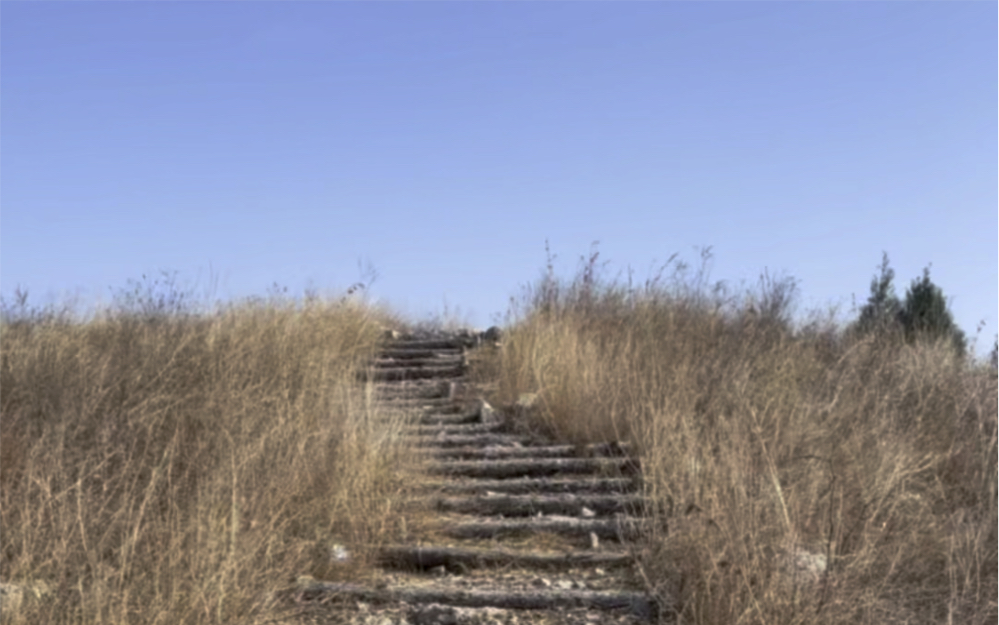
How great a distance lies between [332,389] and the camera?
6812mm

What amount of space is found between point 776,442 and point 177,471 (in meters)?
3.42

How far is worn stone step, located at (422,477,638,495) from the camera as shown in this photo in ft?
19.0

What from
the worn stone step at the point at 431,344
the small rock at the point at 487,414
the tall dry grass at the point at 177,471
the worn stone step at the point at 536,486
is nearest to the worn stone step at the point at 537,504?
the worn stone step at the point at 536,486

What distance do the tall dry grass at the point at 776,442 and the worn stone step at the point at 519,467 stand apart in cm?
40

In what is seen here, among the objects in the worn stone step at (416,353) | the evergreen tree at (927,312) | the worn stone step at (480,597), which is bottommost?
the worn stone step at (480,597)

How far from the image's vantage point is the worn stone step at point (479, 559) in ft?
15.5

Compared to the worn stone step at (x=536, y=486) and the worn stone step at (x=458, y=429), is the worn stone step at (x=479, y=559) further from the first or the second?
the worn stone step at (x=458, y=429)

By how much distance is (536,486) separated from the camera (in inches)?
231

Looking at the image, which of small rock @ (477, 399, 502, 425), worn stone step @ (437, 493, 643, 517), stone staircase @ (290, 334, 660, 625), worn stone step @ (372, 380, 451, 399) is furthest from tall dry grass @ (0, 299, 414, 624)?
small rock @ (477, 399, 502, 425)

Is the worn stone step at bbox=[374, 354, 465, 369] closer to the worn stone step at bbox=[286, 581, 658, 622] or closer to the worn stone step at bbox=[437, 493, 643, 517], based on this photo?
the worn stone step at bbox=[437, 493, 643, 517]

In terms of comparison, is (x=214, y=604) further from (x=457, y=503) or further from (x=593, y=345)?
(x=593, y=345)

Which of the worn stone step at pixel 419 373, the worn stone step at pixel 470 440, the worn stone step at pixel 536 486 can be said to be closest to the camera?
the worn stone step at pixel 536 486

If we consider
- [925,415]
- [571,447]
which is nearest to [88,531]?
[571,447]

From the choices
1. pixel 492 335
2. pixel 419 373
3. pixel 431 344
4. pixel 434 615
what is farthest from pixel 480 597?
pixel 431 344
